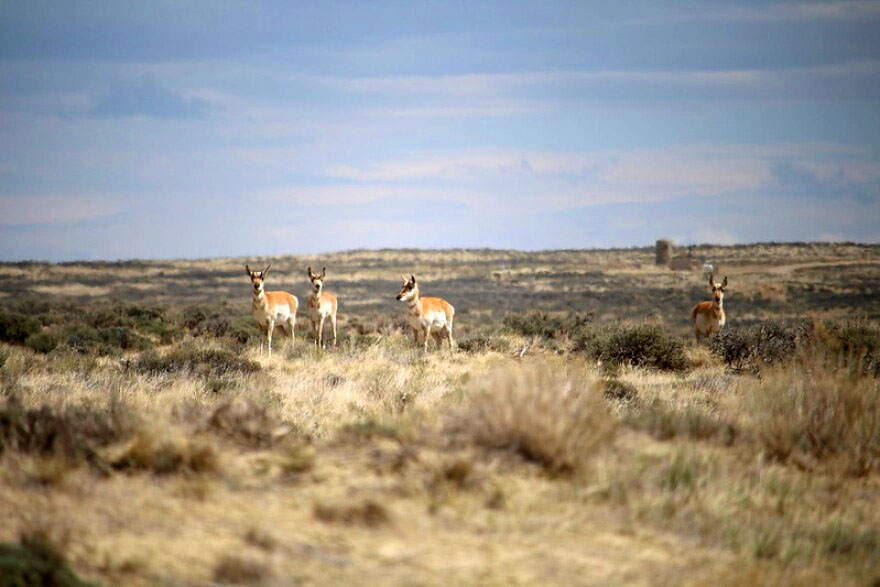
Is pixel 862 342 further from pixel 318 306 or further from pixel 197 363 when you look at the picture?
pixel 197 363

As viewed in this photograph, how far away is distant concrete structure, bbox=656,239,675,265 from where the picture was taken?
8456cm

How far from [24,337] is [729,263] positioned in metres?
71.3

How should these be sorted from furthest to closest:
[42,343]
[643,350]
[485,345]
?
1. [485,345]
2. [42,343]
3. [643,350]

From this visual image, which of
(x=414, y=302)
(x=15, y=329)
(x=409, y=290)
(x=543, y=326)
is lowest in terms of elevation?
(x=543, y=326)

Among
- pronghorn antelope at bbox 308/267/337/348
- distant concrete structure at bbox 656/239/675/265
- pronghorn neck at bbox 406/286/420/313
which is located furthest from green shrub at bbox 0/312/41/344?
distant concrete structure at bbox 656/239/675/265

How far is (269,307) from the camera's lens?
21062mm

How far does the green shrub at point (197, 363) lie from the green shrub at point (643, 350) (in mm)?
7304

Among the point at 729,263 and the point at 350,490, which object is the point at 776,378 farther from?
the point at 729,263

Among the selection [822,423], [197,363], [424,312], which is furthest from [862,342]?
[197,363]

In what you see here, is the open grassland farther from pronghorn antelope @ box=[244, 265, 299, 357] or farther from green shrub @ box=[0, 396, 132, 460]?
pronghorn antelope @ box=[244, 265, 299, 357]

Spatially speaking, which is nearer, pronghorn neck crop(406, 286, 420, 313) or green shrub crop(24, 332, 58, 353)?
green shrub crop(24, 332, 58, 353)

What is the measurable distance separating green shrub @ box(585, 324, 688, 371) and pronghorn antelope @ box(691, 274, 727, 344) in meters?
3.08

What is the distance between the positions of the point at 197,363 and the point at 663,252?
74.4 metres

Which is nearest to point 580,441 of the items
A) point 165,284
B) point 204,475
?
point 204,475
